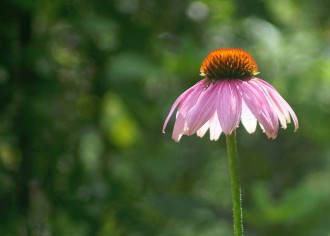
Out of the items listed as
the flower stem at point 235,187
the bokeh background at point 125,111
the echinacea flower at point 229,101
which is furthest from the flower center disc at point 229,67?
the bokeh background at point 125,111

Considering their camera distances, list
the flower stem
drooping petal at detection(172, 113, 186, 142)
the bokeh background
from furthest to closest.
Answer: the bokeh background < drooping petal at detection(172, 113, 186, 142) < the flower stem

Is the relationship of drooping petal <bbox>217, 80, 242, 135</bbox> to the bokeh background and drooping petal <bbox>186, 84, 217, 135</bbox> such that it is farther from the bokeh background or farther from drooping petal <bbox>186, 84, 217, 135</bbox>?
the bokeh background

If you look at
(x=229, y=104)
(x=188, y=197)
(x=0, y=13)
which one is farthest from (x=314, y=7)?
(x=229, y=104)

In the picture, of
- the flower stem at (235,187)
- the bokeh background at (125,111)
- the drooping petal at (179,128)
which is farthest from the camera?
the bokeh background at (125,111)

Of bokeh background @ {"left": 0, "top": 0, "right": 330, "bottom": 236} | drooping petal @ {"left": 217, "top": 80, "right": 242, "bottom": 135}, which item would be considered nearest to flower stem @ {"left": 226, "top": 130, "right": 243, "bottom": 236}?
drooping petal @ {"left": 217, "top": 80, "right": 242, "bottom": 135}

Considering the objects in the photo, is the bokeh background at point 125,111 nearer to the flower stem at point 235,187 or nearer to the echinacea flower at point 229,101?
the echinacea flower at point 229,101

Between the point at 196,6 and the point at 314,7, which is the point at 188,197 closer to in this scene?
the point at 196,6
